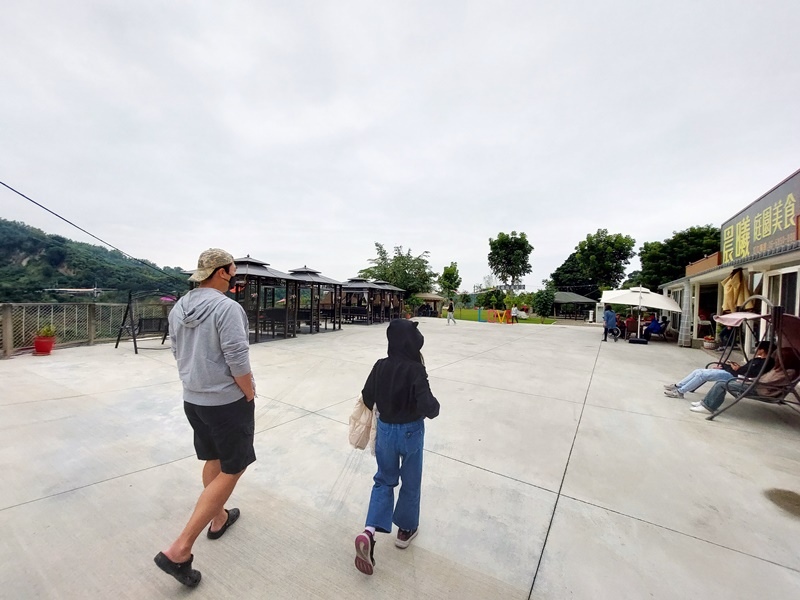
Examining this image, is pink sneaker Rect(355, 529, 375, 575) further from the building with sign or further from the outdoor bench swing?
the building with sign

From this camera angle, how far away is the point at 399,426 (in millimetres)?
1765

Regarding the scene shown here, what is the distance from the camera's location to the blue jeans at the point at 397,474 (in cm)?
174

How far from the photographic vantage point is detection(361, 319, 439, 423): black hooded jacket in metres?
1.73

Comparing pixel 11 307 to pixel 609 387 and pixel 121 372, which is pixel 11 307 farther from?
pixel 609 387

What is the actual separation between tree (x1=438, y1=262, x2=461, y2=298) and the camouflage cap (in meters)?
34.5

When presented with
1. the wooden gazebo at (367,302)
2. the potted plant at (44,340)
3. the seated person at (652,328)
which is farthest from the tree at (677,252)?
the potted plant at (44,340)

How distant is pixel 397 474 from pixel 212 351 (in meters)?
1.17

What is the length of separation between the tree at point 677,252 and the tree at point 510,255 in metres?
10.5

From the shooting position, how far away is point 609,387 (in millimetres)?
5348

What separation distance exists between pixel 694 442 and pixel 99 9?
1061 centimetres

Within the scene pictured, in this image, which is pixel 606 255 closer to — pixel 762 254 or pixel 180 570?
pixel 762 254

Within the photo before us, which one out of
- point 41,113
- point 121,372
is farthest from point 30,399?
point 41,113

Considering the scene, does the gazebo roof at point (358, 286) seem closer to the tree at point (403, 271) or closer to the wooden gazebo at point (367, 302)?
the wooden gazebo at point (367, 302)

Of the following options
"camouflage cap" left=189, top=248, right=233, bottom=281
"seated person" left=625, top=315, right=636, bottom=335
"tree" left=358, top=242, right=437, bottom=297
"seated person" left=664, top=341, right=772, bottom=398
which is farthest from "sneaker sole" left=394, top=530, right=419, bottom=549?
"tree" left=358, top=242, right=437, bottom=297
